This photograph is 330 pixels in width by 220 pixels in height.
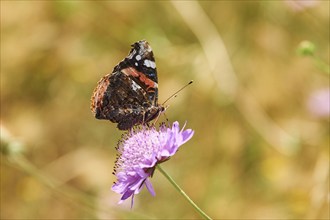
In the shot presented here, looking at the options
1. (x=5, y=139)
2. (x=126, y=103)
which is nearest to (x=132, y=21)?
(x=5, y=139)

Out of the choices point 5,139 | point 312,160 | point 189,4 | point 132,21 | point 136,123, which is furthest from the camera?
point 132,21

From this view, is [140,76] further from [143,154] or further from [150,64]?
[143,154]

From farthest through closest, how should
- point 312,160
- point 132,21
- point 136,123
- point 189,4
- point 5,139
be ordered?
point 132,21
point 189,4
point 312,160
point 5,139
point 136,123

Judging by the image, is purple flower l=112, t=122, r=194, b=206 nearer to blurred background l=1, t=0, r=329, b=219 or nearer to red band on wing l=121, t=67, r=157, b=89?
red band on wing l=121, t=67, r=157, b=89

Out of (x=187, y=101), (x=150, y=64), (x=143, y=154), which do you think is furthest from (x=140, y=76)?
(x=187, y=101)

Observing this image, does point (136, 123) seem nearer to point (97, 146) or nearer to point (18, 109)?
point (97, 146)

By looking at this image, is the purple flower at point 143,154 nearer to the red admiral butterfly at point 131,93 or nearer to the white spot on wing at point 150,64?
the red admiral butterfly at point 131,93
